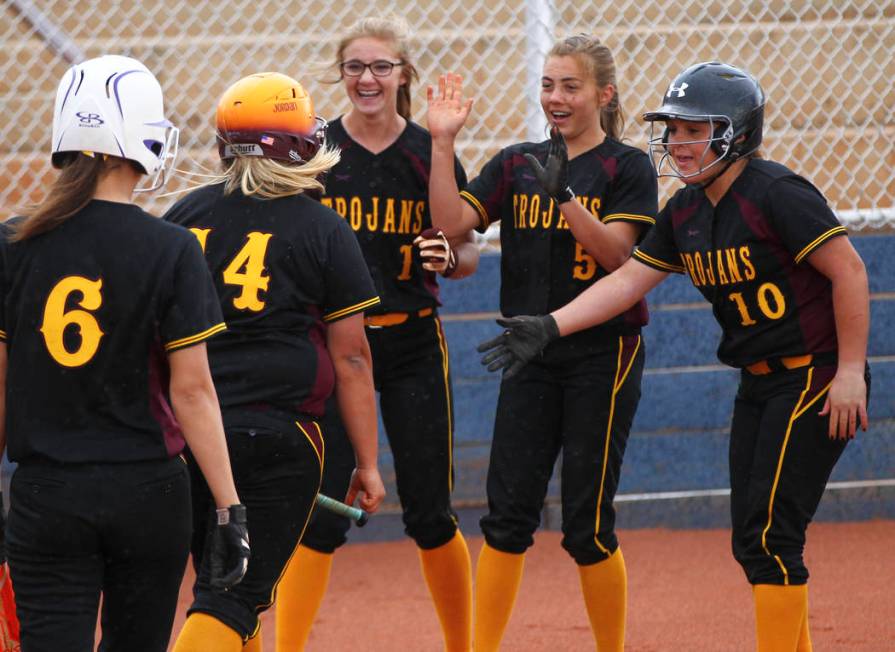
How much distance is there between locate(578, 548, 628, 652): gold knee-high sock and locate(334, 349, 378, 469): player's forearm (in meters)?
1.01

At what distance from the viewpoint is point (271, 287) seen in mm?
Result: 3029

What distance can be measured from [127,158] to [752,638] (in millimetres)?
2999

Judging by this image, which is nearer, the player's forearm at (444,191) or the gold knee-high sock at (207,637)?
the gold knee-high sock at (207,637)

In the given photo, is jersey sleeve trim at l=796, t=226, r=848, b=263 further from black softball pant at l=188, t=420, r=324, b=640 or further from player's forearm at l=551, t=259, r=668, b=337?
black softball pant at l=188, t=420, r=324, b=640

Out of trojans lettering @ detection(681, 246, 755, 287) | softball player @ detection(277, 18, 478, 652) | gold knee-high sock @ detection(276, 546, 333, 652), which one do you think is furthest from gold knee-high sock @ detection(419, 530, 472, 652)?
trojans lettering @ detection(681, 246, 755, 287)

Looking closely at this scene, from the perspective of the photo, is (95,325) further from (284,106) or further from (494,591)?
(494,591)

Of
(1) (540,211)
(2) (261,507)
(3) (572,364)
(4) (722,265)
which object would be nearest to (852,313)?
(4) (722,265)

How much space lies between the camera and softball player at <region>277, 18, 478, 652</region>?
13.5 ft

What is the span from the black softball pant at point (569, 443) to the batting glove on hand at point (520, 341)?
0.23 metres

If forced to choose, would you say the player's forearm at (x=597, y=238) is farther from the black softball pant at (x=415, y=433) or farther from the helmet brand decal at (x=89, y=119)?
the helmet brand decal at (x=89, y=119)

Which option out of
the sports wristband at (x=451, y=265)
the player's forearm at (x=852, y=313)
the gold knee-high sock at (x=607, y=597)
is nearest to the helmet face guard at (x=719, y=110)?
the player's forearm at (x=852, y=313)

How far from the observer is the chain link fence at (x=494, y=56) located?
20.6 feet

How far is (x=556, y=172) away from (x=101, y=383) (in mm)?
1717

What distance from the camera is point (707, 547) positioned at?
Answer: 5.87 meters
